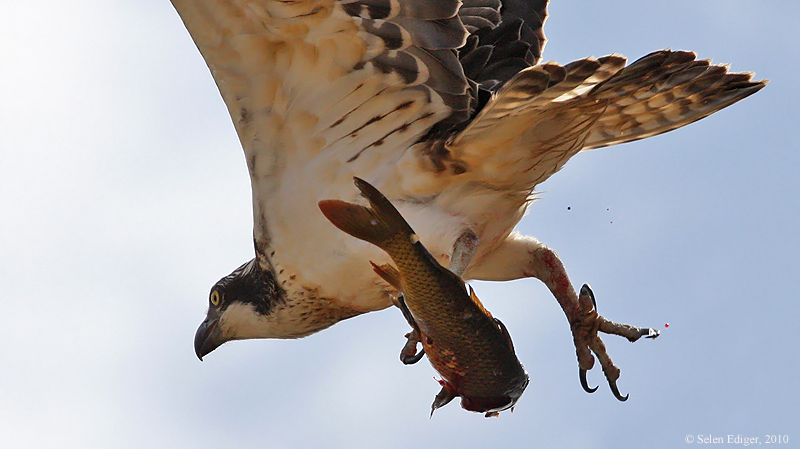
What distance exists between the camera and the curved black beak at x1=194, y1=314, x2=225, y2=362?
236 inches

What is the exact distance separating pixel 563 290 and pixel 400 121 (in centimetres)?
143

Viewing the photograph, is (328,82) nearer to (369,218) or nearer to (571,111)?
(571,111)

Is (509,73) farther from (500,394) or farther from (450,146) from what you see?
(500,394)

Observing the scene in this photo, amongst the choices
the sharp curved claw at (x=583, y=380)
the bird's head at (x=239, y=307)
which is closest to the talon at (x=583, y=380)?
the sharp curved claw at (x=583, y=380)

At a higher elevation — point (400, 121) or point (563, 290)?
point (400, 121)

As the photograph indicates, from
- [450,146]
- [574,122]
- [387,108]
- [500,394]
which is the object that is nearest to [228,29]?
[387,108]

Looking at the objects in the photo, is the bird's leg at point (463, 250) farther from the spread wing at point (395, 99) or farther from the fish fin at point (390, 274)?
the fish fin at point (390, 274)

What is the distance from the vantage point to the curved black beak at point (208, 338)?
5992 millimetres

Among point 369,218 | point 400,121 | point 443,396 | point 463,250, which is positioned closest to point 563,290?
point 463,250

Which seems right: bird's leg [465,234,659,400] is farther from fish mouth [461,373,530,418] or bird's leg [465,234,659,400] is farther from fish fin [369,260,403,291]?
fish fin [369,260,403,291]

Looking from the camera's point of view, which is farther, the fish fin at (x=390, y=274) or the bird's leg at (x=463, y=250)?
the bird's leg at (x=463, y=250)

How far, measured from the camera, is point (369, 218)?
360cm

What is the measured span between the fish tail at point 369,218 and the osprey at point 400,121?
3.76 ft

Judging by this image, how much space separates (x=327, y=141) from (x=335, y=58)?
46cm
